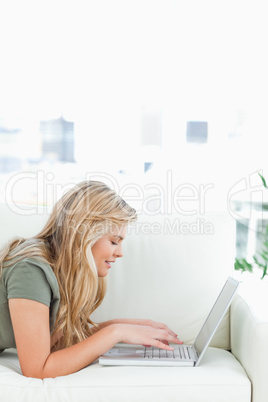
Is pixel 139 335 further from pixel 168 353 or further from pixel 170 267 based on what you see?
pixel 170 267

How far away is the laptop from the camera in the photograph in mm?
1571

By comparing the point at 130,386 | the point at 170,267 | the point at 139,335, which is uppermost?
the point at 170,267

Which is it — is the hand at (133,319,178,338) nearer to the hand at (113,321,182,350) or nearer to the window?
the hand at (113,321,182,350)

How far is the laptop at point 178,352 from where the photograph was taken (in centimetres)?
157

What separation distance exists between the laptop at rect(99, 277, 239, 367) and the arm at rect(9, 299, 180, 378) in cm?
6

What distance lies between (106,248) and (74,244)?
0.39 ft

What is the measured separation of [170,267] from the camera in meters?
1.95

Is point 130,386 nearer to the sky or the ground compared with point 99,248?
nearer to the ground

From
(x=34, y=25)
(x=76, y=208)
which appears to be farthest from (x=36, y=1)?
(x=76, y=208)

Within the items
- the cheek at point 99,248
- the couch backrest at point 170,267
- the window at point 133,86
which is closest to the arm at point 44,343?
the cheek at point 99,248

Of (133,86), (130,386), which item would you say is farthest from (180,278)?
(133,86)

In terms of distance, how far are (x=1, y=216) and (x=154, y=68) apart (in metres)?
2.12

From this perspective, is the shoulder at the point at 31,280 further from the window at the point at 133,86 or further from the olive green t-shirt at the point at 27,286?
the window at the point at 133,86

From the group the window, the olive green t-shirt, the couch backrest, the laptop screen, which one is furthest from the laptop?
the window
